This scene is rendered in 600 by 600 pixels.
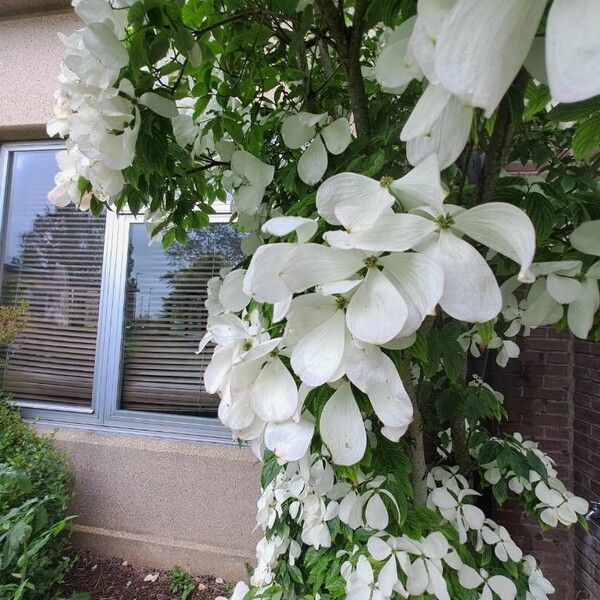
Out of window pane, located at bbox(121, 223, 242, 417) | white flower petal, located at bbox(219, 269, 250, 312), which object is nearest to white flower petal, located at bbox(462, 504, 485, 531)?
white flower petal, located at bbox(219, 269, 250, 312)

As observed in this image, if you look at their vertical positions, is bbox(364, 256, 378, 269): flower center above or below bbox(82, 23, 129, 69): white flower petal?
below

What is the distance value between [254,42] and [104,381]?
216 centimetres

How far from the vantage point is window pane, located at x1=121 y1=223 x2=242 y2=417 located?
2.42 meters

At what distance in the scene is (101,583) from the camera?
7.02ft

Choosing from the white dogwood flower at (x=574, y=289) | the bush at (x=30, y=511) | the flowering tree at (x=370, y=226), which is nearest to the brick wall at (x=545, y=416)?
the flowering tree at (x=370, y=226)

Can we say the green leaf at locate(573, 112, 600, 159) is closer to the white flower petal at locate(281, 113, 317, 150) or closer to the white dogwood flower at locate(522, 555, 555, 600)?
the white flower petal at locate(281, 113, 317, 150)

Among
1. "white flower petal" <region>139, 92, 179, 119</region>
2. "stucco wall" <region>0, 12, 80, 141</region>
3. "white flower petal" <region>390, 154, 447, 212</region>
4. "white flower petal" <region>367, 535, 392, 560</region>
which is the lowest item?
"white flower petal" <region>367, 535, 392, 560</region>

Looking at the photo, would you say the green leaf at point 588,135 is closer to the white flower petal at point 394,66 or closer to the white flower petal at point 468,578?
the white flower petal at point 394,66

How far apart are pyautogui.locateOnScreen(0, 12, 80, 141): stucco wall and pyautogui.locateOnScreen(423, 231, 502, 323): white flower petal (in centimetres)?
289

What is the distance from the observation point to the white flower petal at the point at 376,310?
0.37 m

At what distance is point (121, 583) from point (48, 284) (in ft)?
5.79

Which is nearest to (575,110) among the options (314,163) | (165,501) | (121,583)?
(314,163)

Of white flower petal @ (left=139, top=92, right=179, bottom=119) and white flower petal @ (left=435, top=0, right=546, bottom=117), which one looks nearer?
white flower petal @ (left=435, top=0, right=546, bottom=117)

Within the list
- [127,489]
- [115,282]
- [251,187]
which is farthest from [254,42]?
[127,489]
